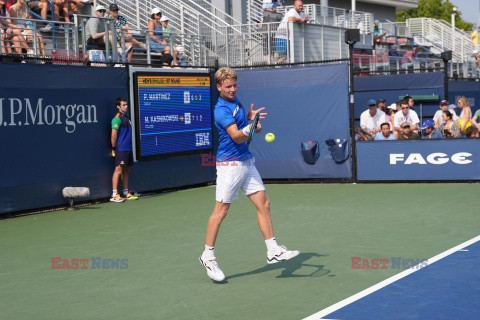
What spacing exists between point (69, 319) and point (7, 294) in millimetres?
1286

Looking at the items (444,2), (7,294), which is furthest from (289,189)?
(444,2)

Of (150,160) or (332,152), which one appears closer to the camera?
(150,160)

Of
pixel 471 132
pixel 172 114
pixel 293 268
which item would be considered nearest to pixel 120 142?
pixel 172 114

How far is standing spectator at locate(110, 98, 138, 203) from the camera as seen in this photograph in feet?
44.7

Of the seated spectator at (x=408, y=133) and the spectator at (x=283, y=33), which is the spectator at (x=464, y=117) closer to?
the seated spectator at (x=408, y=133)

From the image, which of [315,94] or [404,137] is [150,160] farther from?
[404,137]

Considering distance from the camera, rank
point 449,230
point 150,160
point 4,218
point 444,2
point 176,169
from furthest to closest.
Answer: point 444,2 → point 176,169 → point 150,160 → point 4,218 → point 449,230

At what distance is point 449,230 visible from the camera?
923cm

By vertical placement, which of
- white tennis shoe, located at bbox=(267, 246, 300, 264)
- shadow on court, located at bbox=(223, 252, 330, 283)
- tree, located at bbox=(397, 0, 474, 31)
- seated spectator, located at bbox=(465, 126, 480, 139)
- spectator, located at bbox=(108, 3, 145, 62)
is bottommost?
shadow on court, located at bbox=(223, 252, 330, 283)

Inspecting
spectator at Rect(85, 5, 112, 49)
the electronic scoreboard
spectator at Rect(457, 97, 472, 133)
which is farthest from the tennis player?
spectator at Rect(457, 97, 472, 133)

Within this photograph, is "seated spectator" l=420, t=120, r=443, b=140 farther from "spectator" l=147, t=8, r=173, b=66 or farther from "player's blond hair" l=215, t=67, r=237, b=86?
"player's blond hair" l=215, t=67, r=237, b=86

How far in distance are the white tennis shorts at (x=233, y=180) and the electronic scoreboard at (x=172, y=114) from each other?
7.69 metres

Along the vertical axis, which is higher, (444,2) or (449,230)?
(444,2)
